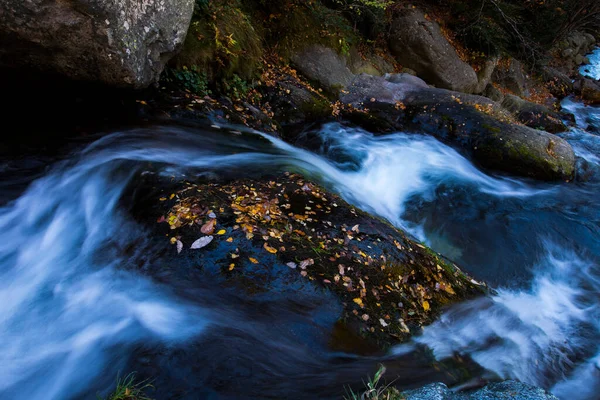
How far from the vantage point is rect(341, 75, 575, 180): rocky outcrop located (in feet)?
25.5

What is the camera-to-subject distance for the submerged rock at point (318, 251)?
317cm

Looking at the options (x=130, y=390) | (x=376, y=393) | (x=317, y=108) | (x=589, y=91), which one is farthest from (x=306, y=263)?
(x=589, y=91)

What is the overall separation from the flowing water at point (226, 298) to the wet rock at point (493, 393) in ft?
0.91

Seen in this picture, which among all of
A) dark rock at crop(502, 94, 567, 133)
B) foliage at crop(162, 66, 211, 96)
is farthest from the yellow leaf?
dark rock at crop(502, 94, 567, 133)

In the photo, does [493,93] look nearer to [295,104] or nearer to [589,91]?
[589,91]

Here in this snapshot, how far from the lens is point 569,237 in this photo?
6469 mm

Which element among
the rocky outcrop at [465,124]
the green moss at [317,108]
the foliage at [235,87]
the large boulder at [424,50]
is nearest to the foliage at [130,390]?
the foliage at [235,87]

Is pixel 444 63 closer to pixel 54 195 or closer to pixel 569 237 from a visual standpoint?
pixel 569 237

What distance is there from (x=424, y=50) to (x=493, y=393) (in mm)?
10876

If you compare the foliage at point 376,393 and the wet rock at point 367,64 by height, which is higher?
the wet rock at point 367,64

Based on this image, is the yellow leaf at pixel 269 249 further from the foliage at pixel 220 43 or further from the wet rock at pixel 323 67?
the wet rock at pixel 323 67

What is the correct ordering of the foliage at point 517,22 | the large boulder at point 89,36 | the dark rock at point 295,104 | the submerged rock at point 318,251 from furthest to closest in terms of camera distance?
the foliage at point 517,22
the dark rock at point 295,104
the large boulder at point 89,36
the submerged rock at point 318,251

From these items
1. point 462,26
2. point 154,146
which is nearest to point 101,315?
point 154,146

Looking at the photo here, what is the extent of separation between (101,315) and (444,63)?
11.7 m
